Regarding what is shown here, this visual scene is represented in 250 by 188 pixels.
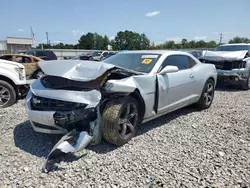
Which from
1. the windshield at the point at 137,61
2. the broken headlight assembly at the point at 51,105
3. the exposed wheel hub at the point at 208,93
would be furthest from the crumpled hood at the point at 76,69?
the exposed wheel hub at the point at 208,93

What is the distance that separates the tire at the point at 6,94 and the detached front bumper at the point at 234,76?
6.70 meters

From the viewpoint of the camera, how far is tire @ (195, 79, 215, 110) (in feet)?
17.1

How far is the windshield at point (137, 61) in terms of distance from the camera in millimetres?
3990

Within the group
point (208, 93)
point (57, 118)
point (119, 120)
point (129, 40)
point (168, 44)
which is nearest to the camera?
point (57, 118)

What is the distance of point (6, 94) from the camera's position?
5.50 metres

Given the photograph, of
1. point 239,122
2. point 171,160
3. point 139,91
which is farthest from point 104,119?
point 239,122

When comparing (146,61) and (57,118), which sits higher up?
(146,61)

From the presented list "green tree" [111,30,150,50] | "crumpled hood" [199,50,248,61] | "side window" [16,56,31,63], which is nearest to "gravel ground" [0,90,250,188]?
"crumpled hood" [199,50,248,61]

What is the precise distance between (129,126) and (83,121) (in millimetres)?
728

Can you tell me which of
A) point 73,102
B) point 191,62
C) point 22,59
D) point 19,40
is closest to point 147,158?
point 73,102

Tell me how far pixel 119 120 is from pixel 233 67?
252 inches

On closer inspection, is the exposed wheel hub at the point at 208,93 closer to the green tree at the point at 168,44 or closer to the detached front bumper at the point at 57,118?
the detached front bumper at the point at 57,118

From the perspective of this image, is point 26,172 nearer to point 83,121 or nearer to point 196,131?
point 83,121

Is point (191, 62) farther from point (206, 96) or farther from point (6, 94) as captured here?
point (6, 94)
